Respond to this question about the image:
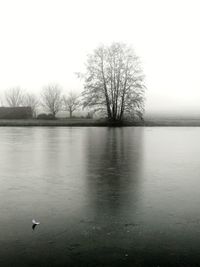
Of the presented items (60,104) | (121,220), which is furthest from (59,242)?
(60,104)

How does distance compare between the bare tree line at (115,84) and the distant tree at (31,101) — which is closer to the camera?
the bare tree line at (115,84)

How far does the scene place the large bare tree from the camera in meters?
50.8

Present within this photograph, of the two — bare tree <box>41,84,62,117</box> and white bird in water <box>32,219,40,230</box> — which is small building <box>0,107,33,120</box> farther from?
white bird in water <box>32,219,40,230</box>

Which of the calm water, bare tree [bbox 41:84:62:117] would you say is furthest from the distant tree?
the calm water

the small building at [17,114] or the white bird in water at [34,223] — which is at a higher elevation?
the small building at [17,114]

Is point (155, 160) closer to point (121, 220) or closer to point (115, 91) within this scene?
point (121, 220)

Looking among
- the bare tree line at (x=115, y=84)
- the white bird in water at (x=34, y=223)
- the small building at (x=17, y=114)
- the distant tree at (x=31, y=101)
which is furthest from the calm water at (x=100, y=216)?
the distant tree at (x=31, y=101)

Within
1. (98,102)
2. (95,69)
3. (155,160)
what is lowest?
(155,160)

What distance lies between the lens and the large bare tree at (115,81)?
50781 mm

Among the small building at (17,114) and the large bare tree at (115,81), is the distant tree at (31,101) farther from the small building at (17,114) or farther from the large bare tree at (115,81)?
the large bare tree at (115,81)

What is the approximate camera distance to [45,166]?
13461mm

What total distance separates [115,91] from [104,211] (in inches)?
1784

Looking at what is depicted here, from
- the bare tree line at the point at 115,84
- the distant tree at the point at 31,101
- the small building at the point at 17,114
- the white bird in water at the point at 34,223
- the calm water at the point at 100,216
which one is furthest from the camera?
the distant tree at the point at 31,101

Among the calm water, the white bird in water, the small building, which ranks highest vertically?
the small building
